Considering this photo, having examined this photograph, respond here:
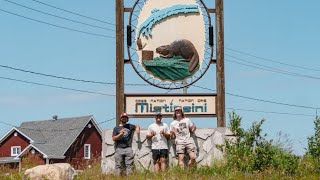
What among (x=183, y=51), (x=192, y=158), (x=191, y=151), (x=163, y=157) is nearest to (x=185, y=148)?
(x=191, y=151)

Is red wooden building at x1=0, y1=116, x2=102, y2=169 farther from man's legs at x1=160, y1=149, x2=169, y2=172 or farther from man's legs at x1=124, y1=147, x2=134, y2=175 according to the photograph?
man's legs at x1=124, y1=147, x2=134, y2=175

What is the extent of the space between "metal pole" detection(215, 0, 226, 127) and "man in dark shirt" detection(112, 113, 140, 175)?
2.50 m

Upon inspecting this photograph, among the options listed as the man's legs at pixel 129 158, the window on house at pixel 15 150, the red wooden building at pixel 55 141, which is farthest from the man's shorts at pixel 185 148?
the window on house at pixel 15 150

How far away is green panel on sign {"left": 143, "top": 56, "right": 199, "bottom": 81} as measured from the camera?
646 inches

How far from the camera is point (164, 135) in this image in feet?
49.4

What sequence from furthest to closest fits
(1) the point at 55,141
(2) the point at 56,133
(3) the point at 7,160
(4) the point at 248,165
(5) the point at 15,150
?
(2) the point at 56,133, (5) the point at 15,150, (1) the point at 55,141, (3) the point at 7,160, (4) the point at 248,165

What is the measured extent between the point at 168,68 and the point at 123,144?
2.58 meters

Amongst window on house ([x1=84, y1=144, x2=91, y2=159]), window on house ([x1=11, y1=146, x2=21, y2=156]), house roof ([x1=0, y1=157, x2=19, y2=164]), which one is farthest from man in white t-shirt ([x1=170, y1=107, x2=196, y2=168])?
window on house ([x1=11, y1=146, x2=21, y2=156])

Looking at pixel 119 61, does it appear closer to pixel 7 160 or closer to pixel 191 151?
pixel 191 151

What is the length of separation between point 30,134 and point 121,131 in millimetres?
37963

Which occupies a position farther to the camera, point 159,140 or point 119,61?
point 119,61

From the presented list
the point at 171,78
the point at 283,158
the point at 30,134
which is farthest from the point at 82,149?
the point at 283,158

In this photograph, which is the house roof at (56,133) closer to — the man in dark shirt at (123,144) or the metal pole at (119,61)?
the metal pole at (119,61)

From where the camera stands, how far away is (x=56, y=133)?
169 feet
